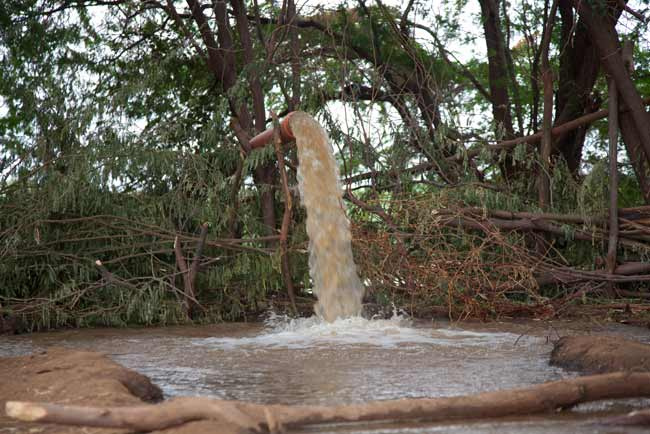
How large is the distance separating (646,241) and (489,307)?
72.7 inches

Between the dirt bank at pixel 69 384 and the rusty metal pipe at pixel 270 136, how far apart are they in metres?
3.65

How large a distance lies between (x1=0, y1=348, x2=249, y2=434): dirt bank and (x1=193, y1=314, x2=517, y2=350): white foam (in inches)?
76.2

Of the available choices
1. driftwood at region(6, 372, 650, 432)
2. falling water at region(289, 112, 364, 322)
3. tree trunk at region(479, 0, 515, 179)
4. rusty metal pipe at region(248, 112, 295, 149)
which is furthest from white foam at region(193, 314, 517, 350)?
tree trunk at region(479, 0, 515, 179)

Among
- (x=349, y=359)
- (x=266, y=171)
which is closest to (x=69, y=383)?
(x=349, y=359)

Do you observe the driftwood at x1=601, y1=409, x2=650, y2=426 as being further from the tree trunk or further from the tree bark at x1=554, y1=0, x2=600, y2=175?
the tree trunk

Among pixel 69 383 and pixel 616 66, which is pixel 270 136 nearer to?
pixel 616 66

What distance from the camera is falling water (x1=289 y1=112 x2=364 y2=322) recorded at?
7686 mm

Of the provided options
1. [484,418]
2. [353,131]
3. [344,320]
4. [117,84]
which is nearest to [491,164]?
→ [353,131]

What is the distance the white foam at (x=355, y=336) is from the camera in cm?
605

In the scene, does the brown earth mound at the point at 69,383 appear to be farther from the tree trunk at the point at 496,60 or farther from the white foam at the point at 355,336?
the tree trunk at the point at 496,60

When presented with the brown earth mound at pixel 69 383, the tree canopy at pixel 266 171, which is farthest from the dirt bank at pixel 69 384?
the tree canopy at pixel 266 171

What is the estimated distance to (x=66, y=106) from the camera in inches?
360

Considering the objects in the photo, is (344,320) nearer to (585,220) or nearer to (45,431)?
(585,220)

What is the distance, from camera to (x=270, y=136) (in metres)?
7.79
